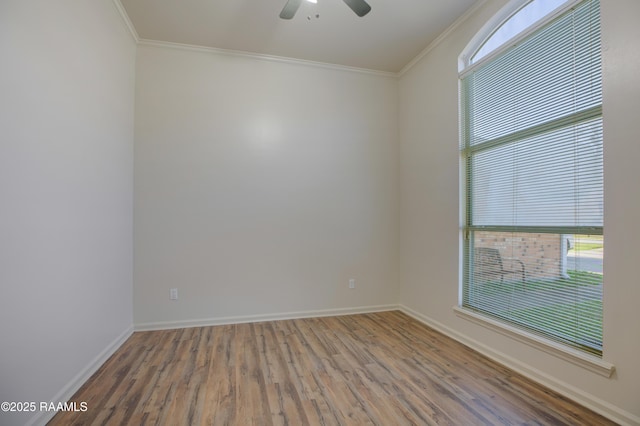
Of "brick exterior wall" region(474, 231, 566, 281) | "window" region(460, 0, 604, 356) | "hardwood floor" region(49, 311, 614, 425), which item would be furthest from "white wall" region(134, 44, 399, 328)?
"brick exterior wall" region(474, 231, 566, 281)

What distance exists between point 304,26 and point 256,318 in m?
3.31

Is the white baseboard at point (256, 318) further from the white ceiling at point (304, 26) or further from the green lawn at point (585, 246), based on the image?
the white ceiling at point (304, 26)

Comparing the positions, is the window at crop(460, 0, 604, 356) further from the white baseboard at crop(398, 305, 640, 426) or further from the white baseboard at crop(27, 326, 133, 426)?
the white baseboard at crop(27, 326, 133, 426)

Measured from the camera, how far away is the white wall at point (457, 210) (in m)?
1.73

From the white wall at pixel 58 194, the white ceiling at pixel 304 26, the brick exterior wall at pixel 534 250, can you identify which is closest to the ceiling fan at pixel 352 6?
the white ceiling at pixel 304 26

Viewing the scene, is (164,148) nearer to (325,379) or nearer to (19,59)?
(19,59)

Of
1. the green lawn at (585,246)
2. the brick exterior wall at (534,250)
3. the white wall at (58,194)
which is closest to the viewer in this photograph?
the white wall at (58,194)

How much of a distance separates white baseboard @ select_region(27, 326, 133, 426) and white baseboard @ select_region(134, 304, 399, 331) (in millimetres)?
349

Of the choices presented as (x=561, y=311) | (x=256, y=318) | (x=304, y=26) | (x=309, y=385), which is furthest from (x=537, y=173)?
(x=256, y=318)

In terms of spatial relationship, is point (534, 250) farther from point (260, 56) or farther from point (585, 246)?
point (260, 56)

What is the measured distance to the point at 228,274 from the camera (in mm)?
3496

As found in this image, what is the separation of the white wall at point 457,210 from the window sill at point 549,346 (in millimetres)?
42

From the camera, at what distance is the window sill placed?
184 centimetres

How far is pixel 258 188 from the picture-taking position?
3592 millimetres
